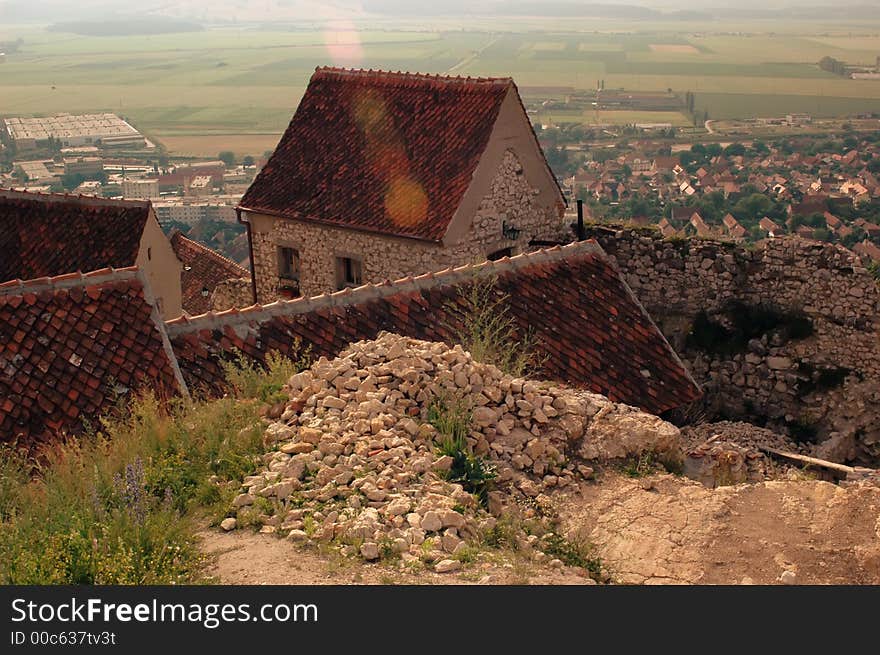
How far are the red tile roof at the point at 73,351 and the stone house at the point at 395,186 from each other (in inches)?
239

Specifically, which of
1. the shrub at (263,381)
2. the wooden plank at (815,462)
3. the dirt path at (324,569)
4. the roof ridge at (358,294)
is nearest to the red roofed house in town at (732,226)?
the roof ridge at (358,294)

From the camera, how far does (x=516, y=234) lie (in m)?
17.4

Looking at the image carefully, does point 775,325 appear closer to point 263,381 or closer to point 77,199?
point 263,381

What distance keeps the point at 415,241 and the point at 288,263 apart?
3.51 metres

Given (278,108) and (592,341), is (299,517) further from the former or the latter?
(278,108)

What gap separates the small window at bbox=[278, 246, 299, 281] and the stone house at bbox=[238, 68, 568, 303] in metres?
0.02

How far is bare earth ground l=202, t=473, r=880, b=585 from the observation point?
6379mm

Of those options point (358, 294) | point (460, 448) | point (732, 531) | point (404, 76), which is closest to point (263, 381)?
point (460, 448)

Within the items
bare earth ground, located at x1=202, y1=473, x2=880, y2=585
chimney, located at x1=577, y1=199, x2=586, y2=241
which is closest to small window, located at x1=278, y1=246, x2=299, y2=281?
chimney, located at x1=577, y1=199, x2=586, y2=241

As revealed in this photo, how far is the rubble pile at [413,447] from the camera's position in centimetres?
692

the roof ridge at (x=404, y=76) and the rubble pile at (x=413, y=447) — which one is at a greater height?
the roof ridge at (x=404, y=76)

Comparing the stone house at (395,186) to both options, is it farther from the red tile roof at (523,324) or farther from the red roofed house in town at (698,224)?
the red roofed house in town at (698,224)
